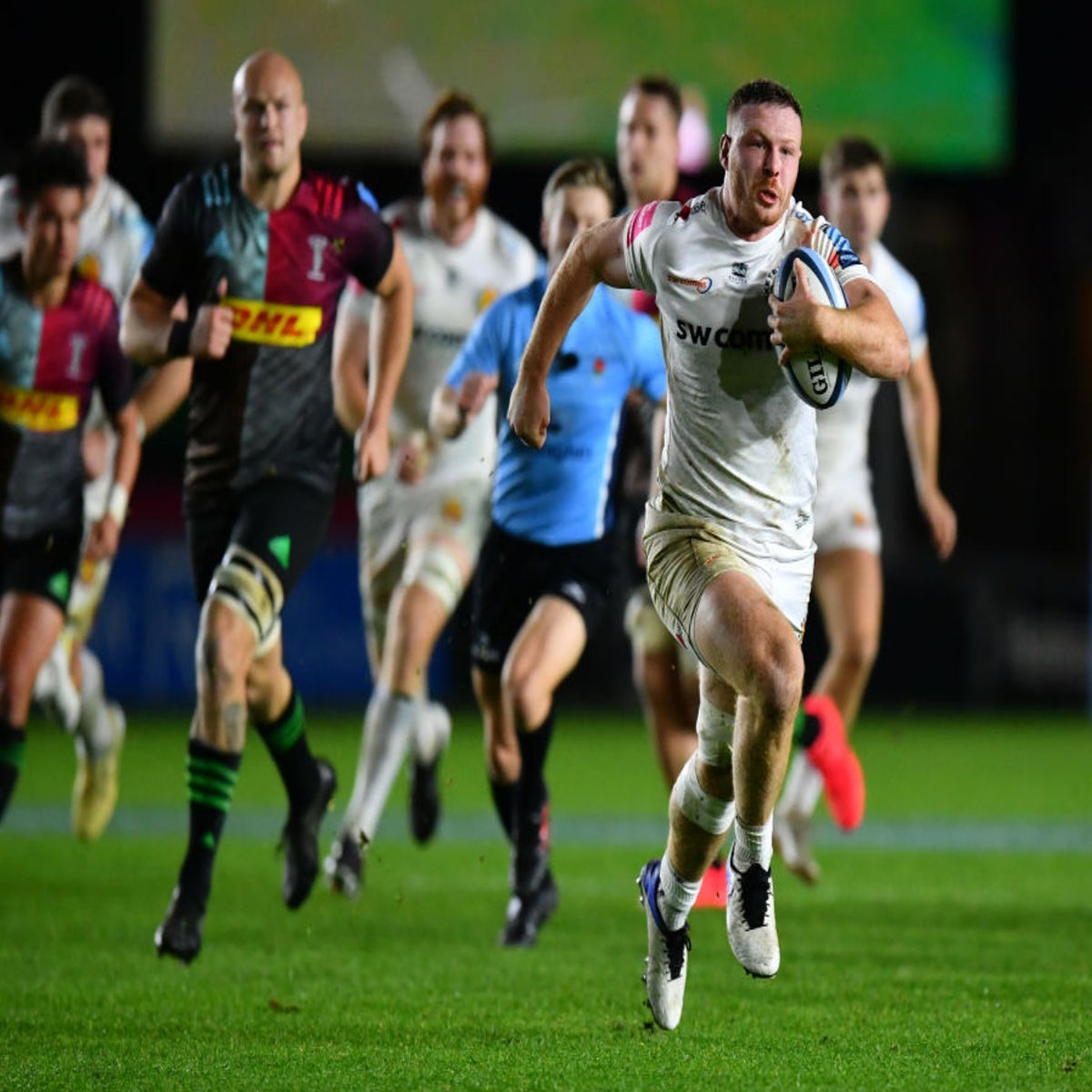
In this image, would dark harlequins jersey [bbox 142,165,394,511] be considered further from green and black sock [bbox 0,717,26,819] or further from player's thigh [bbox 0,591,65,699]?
green and black sock [bbox 0,717,26,819]

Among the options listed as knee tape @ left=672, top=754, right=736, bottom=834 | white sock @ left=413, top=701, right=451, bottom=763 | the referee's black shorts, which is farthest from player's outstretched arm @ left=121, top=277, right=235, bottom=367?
→ white sock @ left=413, top=701, right=451, bottom=763

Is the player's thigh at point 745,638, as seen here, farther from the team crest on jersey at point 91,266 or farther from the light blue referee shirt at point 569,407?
the team crest on jersey at point 91,266

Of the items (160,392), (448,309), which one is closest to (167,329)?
(160,392)

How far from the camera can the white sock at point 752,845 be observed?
5844mm

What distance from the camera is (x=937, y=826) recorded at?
1152 centimetres

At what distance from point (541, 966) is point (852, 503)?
3156 millimetres

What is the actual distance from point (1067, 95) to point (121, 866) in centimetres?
1877

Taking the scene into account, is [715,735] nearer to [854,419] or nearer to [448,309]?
[448,309]

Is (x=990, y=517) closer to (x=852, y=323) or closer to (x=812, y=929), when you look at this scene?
(x=812, y=929)

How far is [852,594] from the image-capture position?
954 centimetres

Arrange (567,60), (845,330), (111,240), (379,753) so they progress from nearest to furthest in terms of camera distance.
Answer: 1. (845,330)
2. (379,753)
3. (111,240)
4. (567,60)

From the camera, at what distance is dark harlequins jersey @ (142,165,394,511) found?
7.52m

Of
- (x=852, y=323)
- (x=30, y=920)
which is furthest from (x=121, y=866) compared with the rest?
(x=852, y=323)

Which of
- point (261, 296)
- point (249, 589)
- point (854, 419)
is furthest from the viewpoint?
point (854, 419)
